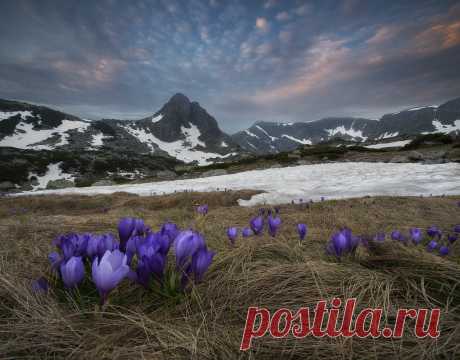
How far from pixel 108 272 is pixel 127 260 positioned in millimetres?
256

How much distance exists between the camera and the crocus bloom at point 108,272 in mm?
1008

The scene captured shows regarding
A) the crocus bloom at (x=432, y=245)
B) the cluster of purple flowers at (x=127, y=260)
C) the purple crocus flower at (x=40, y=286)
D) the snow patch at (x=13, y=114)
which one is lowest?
the crocus bloom at (x=432, y=245)

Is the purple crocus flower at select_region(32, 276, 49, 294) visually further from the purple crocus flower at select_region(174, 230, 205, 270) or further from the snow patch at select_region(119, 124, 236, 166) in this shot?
the snow patch at select_region(119, 124, 236, 166)

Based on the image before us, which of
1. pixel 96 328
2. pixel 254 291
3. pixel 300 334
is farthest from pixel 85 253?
pixel 300 334

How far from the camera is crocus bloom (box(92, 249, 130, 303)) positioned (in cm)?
101

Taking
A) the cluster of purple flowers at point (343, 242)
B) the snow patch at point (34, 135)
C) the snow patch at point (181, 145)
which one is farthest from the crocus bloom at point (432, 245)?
the snow patch at point (181, 145)

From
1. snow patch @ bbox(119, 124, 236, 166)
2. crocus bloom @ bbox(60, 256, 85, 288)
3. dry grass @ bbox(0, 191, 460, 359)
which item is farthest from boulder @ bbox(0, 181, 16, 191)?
snow patch @ bbox(119, 124, 236, 166)

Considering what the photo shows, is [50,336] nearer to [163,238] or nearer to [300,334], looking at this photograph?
[163,238]

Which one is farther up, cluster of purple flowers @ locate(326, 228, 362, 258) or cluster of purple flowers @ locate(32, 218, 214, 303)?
cluster of purple flowers @ locate(32, 218, 214, 303)

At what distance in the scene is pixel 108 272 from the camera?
3.34 ft

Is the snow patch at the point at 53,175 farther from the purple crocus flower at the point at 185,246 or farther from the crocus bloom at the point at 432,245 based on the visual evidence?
the crocus bloom at the point at 432,245

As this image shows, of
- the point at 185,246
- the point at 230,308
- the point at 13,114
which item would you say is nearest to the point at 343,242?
the point at 230,308

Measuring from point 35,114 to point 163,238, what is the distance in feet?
520

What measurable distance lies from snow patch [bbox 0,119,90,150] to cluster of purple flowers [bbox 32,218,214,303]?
11743 cm
